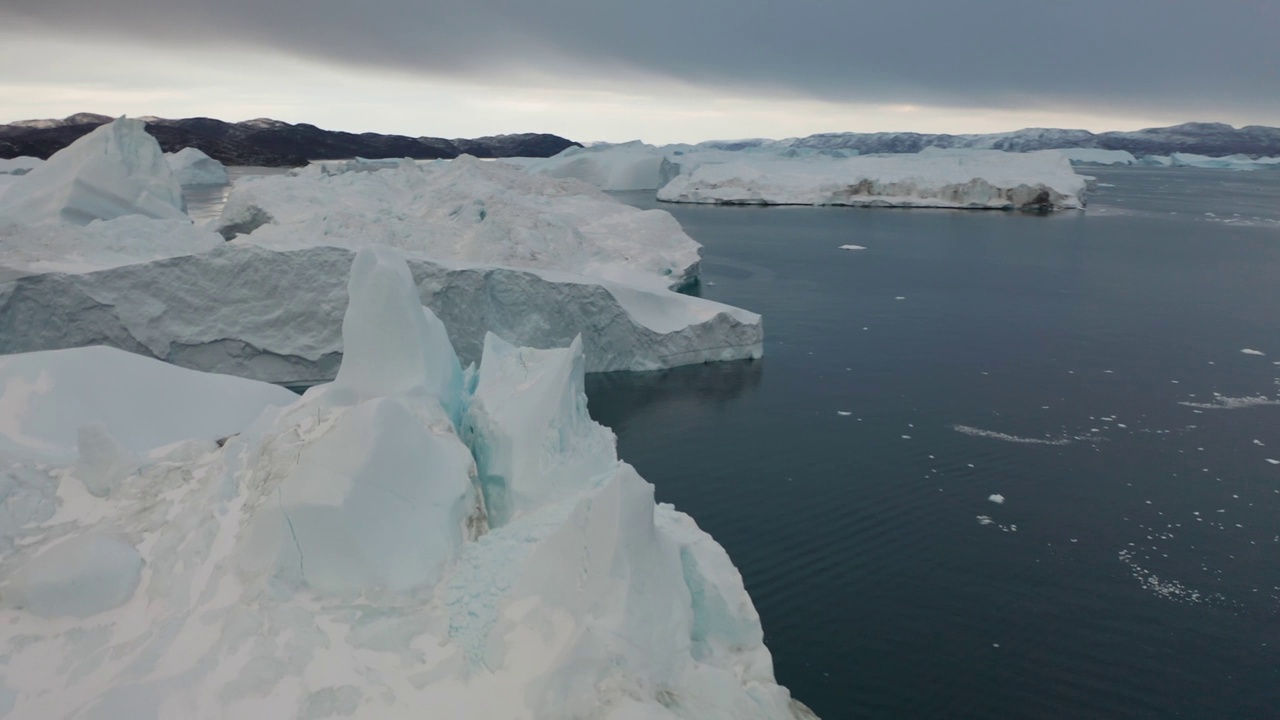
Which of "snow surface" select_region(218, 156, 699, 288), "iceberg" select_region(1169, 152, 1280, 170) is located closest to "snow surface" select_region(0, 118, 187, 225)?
"snow surface" select_region(218, 156, 699, 288)

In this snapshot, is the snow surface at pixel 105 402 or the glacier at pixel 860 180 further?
the glacier at pixel 860 180

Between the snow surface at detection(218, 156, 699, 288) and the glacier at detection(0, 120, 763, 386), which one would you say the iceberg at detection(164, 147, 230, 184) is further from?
the glacier at detection(0, 120, 763, 386)

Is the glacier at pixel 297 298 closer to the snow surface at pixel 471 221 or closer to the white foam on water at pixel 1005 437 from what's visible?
the snow surface at pixel 471 221

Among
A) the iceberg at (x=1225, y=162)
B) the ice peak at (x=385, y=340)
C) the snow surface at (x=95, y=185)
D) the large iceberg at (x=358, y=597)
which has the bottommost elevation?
the large iceberg at (x=358, y=597)

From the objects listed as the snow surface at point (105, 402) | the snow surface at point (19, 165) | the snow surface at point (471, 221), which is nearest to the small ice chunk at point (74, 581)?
the snow surface at point (105, 402)

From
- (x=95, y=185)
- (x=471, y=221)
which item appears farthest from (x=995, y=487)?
(x=95, y=185)

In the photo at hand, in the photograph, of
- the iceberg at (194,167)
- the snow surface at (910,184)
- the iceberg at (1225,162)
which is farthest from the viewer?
the iceberg at (1225,162)
